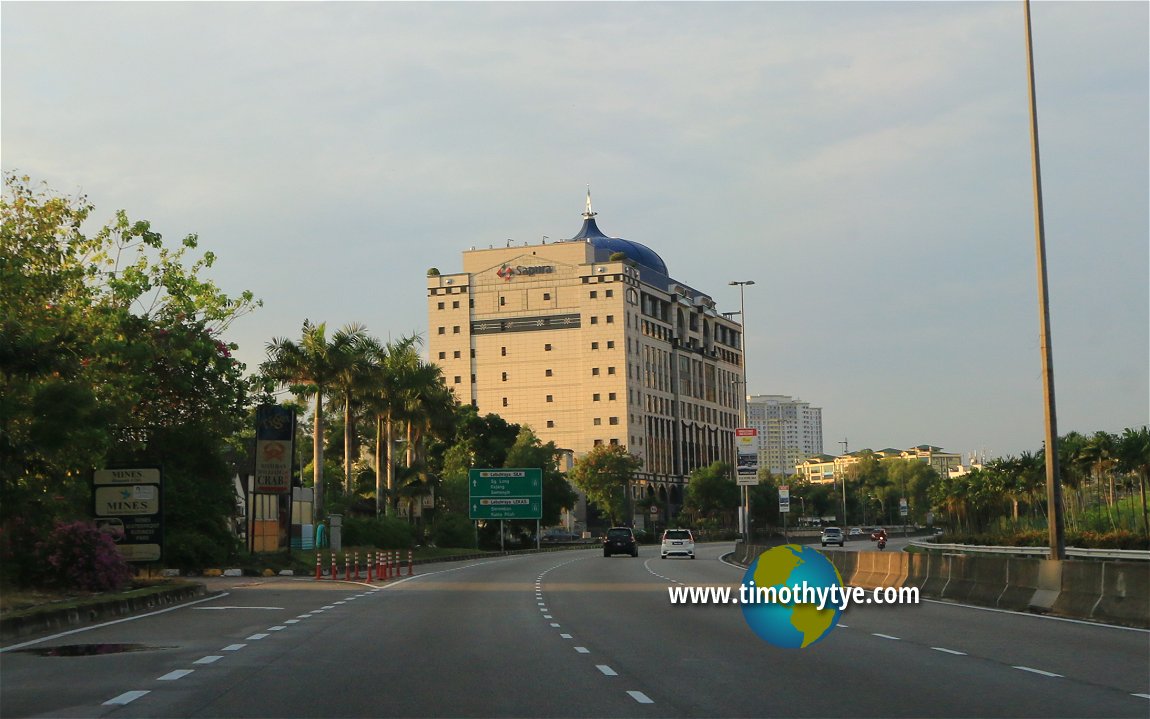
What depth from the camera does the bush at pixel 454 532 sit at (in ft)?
283

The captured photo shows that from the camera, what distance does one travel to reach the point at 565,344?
6403 inches

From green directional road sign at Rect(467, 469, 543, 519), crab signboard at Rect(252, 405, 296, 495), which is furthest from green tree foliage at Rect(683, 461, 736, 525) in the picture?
crab signboard at Rect(252, 405, 296, 495)

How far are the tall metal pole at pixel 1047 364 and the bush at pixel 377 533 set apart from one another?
4401 cm

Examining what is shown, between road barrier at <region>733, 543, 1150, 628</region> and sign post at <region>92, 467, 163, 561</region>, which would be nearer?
road barrier at <region>733, 543, 1150, 628</region>

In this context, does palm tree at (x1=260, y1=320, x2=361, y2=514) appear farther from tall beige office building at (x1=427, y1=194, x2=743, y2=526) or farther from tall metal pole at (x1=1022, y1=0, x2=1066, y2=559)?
tall beige office building at (x1=427, y1=194, x2=743, y2=526)

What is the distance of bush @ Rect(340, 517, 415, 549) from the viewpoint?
65.2m

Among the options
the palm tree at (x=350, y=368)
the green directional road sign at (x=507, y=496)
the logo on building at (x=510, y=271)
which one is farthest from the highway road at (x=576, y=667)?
the logo on building at (x=510, y=271)

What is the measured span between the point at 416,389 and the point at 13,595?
47683 mm

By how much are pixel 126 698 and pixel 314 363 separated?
50.8m

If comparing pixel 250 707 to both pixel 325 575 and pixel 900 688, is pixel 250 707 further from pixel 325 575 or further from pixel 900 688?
pixel 325 575

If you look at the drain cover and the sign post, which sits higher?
the sign post

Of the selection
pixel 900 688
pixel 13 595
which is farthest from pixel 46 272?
pixel 900 688

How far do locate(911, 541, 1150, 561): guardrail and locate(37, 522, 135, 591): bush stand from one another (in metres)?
29.9

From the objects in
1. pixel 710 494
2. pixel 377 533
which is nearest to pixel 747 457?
pixel 377 533
